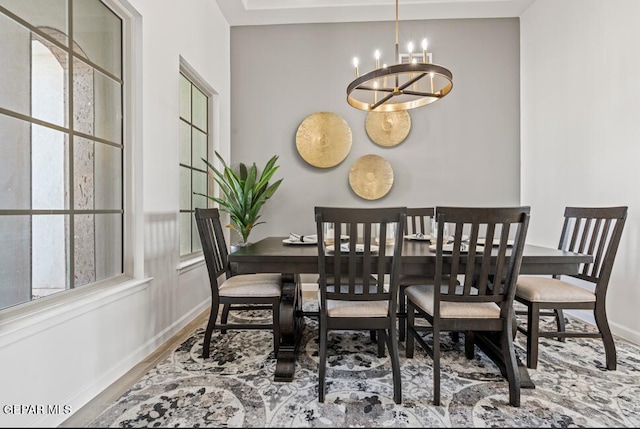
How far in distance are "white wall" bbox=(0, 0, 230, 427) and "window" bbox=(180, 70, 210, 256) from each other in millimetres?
223

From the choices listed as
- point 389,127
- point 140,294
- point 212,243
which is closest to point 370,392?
point 212,243

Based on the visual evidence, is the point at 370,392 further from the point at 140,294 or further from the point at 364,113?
the point at 364,113

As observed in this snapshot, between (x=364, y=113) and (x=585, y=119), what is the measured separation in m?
2.15

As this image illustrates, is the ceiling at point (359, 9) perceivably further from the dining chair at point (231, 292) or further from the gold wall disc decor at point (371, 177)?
the dining chair at point (231, 292)

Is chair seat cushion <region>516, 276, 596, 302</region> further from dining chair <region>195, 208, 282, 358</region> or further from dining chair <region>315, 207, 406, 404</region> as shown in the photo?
dining chair <region>195, 208, 282, 358</region>

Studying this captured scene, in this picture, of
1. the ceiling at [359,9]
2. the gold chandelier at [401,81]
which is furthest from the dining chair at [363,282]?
the ceiling at [359,9]

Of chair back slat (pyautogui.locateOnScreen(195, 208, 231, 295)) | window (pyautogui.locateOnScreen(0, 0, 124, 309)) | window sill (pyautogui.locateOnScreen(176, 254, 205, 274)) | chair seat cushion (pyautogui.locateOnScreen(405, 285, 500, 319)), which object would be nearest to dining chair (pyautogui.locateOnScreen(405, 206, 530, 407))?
chair seat cushion (pyautogui.locateOnScreen(405, 285, 500, 319))

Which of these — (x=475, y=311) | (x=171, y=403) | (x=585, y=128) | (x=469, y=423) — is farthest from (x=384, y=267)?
(x=585, y=128)

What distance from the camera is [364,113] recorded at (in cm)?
390

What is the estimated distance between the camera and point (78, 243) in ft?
5.86

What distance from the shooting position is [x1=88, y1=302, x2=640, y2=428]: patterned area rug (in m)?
1.54

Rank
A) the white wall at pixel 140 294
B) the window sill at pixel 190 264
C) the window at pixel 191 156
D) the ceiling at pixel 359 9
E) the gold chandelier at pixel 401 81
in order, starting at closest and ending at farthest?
the white wall at pixel 140 294 < the gold chandelier at pixel 401 81 < the window sill at pixel 190 264 < the window at pixel 191 156 < the ceiling at pixel 359 9

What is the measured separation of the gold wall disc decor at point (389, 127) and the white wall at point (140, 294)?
191cm

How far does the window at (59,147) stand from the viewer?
4.62 feet
